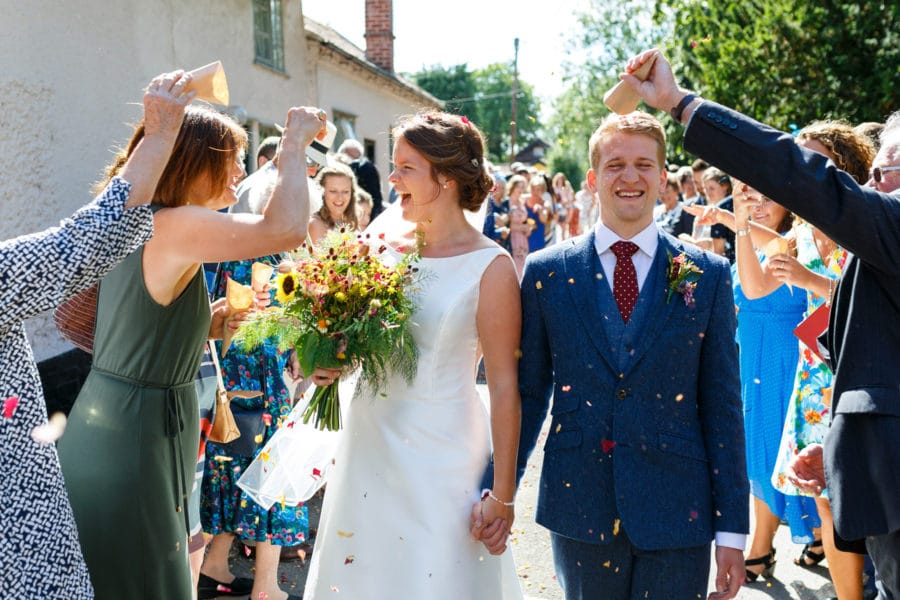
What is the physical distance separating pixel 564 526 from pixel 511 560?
646 millimetres

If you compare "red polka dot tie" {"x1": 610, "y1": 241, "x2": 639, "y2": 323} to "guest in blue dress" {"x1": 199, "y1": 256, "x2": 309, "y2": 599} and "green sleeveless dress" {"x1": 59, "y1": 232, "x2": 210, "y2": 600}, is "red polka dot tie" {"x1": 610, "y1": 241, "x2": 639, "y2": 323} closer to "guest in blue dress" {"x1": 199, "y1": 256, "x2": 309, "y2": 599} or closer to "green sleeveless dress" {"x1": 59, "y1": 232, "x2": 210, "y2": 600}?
"green sleeveless dress" {"x1": 59, "y1": 232, "x2": 210, "y2": 600}

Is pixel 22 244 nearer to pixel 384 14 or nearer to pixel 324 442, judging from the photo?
pixel 324 442

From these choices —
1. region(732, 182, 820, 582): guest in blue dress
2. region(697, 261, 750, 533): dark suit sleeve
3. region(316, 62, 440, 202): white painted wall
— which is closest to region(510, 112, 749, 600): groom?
region(697, 261, 750, 533): dark suit sleeve

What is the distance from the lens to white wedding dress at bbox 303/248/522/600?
121 inches

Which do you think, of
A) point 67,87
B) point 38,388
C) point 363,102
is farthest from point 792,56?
point 38,388

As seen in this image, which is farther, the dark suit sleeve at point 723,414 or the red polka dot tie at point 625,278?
the red polka dot tie at point 625,278

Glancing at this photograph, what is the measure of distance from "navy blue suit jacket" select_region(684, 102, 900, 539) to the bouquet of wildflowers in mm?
1196

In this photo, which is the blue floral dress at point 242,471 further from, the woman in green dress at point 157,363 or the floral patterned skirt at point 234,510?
the woman in green dress at point 157,363

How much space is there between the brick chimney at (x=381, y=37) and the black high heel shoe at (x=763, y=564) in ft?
75.8

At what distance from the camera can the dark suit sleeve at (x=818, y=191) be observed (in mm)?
2164

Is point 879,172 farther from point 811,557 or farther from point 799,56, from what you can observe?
point 799,56

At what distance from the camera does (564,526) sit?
280 centimetres

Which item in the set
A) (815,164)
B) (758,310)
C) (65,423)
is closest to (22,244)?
(65,423)

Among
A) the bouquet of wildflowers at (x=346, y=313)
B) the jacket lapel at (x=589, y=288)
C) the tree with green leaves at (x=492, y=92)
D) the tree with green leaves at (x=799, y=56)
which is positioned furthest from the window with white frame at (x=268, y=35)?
Answer: the tree with green leaves at (x=492, y=92)
